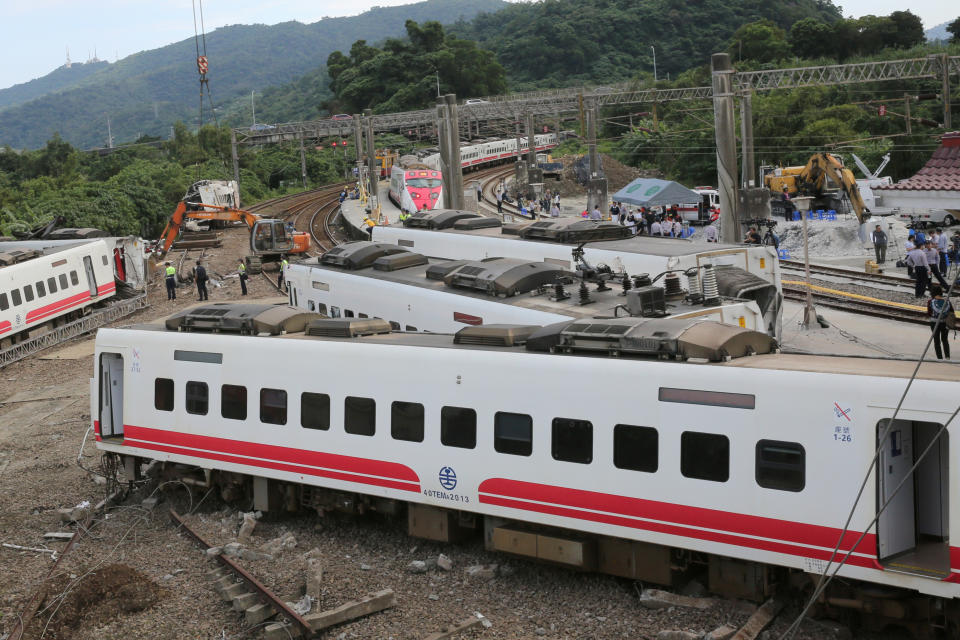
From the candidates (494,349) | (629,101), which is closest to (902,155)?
(629,101)

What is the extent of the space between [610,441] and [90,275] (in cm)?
3017

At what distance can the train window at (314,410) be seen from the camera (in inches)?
553

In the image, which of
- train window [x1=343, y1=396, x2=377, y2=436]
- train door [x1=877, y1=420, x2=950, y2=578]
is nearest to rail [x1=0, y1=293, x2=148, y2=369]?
train window [x1=343, y1=396, x2=377, y2=436]

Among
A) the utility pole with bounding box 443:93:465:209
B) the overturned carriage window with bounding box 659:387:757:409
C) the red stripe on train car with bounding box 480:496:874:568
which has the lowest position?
the red stripe on train car with bounding box 480:496:874:568

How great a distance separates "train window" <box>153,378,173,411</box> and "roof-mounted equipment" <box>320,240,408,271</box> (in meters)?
6.83

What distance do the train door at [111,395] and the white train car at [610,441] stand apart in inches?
61.3

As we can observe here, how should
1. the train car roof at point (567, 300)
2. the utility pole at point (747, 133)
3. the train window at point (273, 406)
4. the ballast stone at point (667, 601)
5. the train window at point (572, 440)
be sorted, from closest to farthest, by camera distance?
the ballast stone at point (667, 601)
the train window at point (572, 440)
the train window at point (273, 406)
the train car roof at point (567, 300)
the utility pole at point (747, 133)

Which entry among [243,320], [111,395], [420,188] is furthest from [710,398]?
[420,188]

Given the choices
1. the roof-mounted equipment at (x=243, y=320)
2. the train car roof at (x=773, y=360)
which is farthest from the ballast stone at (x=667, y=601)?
the roof-mounted equipment at (x=243, y=320)

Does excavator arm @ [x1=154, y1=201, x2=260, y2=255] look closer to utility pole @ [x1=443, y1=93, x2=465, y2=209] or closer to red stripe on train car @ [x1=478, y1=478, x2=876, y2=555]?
utility pole @ [x1=443, y1=93, x2=465, y2=209]

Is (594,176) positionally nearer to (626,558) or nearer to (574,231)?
(574,231)

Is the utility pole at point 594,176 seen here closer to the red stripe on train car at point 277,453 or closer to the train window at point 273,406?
the red stripe on train car at point 277,453

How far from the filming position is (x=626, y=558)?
11695mm

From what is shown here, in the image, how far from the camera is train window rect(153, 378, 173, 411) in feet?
53.0
